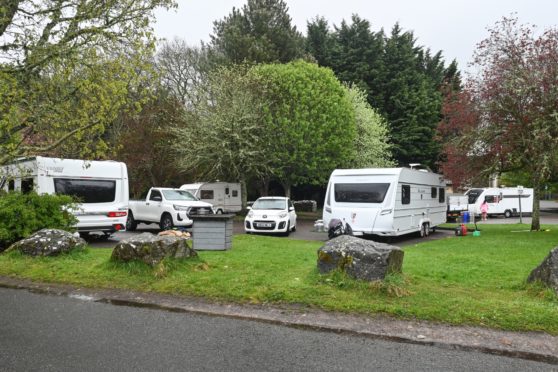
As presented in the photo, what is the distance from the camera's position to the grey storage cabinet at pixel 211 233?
1038 cm

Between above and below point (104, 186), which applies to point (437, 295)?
below

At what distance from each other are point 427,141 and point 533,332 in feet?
121

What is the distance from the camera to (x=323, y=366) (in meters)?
4.06

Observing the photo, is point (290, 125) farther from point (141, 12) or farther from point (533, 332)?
point (533, 332)

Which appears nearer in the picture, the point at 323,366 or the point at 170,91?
the point at 323,366

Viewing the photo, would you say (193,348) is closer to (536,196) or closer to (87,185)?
(87,185)

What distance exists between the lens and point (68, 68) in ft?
31.4

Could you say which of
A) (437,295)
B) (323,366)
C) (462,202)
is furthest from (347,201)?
A: (462,202)

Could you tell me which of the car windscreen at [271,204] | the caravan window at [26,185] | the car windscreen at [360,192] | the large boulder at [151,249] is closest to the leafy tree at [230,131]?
the car windscreen at [271,204]

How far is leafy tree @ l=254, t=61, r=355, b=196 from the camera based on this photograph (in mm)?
27719

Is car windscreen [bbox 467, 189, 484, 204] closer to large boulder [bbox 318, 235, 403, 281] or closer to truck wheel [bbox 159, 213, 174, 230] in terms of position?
truck wheel [bbox 159, 213, 174, 230]

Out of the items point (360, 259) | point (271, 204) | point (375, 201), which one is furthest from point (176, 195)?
point (360, 259)

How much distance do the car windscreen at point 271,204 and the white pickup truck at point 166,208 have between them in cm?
208

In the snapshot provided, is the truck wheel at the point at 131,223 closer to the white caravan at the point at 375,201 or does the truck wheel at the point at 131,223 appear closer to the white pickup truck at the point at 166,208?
the white pickup truck at the point at 166,208
